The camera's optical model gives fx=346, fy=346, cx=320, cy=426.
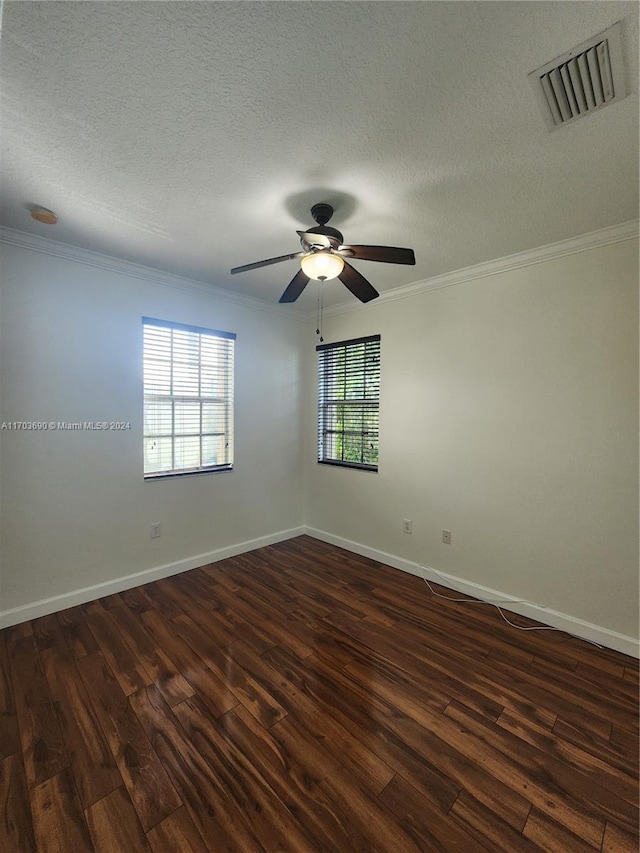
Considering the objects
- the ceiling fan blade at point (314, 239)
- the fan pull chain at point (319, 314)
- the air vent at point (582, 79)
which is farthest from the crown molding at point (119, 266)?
the air vent at point (582, 79)

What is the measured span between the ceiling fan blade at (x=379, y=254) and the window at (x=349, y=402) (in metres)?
1.63

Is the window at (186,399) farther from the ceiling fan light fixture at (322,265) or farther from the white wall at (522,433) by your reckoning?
the ceiling fan light fixture at (322,265)

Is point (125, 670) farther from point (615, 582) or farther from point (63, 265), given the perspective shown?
point (615, 582)

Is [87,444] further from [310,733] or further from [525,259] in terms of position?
[525,259]

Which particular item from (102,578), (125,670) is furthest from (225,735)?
(102,578)

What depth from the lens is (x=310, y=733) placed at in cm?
156

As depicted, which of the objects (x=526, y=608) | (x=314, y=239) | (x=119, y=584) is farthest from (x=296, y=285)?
(x=526, y=608)

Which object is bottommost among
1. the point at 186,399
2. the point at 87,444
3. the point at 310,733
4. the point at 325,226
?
the point at 310,733

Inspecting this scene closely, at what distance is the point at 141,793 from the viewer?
4.28 ft

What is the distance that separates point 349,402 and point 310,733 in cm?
278

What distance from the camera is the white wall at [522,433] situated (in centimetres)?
219

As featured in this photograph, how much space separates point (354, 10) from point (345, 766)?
2.64 metres

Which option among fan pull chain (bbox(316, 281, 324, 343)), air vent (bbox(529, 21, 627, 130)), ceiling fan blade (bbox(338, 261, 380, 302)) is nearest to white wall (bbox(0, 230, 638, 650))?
fan pull chain (bbox(316, 281, 324, 343))

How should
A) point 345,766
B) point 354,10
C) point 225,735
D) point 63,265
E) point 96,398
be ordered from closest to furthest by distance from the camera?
1. point 354,10
2. point 345,766
3. point 225,735
4. point 63,265
5. point 96,398
